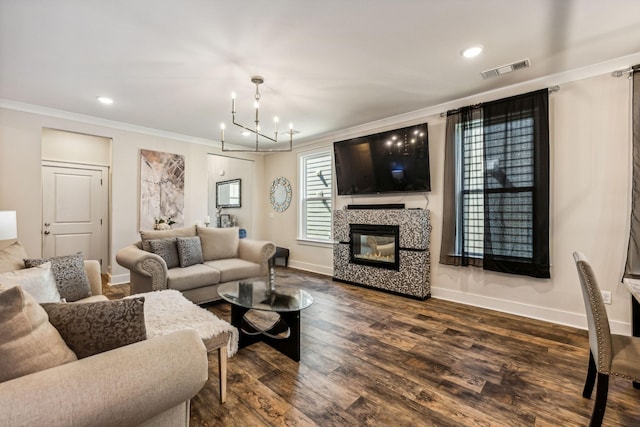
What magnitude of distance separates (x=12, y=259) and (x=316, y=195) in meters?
4.13

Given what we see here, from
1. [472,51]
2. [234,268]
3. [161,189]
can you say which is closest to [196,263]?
[234,268]

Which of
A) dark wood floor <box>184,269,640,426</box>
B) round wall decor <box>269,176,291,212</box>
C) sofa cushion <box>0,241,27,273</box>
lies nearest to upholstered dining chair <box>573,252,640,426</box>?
dark wood floor <box>184,269,640,426</box>

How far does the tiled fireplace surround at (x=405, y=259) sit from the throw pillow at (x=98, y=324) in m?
3.33

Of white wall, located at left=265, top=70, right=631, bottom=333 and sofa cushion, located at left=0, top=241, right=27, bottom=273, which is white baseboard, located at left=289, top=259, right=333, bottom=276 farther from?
sofa cushion, located at left=0, top=241, right=27, bottom=273

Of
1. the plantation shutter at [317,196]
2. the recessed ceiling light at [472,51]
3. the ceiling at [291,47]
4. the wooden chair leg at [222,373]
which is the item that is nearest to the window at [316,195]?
the plantation shutter at [317,196]

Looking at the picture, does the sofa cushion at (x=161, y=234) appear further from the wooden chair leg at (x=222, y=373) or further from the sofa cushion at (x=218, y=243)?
the wooden chair leg at (x=222, y=373)

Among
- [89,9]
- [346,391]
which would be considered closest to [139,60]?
[89,9]

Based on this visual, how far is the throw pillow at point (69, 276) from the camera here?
204 cm

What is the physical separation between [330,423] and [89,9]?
307 cm

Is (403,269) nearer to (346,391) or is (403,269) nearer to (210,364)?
(346,391)

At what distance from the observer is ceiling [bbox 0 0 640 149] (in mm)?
1940

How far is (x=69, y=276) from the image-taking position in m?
2.09

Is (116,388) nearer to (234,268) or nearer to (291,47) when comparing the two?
(291,47)

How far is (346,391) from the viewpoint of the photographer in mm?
1869
